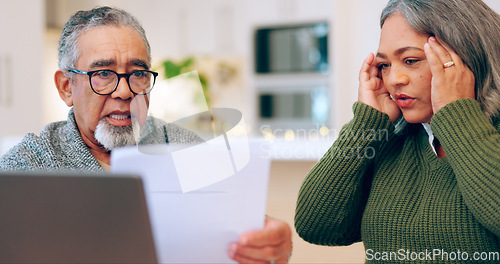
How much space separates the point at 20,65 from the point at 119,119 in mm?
2275

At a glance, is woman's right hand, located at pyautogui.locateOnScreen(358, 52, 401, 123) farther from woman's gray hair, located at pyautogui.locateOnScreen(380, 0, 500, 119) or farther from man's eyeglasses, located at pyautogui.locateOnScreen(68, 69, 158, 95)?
man's eyeglasses, located at pyautogui.locateOnScreen(68, 69, 158, 95)

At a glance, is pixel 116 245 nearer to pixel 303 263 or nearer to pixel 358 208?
pixel 358 208

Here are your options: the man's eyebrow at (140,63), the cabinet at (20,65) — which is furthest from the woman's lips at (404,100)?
the cabinet at (20,65)

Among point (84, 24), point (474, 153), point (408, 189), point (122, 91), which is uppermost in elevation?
point (84, 24)

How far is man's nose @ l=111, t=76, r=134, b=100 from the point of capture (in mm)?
1148

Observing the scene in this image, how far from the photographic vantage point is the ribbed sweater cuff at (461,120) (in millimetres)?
1025

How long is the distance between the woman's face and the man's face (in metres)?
0.59

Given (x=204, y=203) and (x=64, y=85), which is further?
(x=64, y=85)

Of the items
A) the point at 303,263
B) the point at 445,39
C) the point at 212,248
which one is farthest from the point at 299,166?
the point at 212,248

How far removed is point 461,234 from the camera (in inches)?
39.9

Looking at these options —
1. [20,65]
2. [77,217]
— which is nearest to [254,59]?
[20,65]

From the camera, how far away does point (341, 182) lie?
1.16m

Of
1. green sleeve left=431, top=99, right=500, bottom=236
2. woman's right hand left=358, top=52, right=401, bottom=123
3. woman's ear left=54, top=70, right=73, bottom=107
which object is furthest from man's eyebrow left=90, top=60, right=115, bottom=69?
green sleeve left=431, top=99, right=500, bottom=236

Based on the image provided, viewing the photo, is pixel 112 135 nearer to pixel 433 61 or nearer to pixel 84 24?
pixel 84 24
